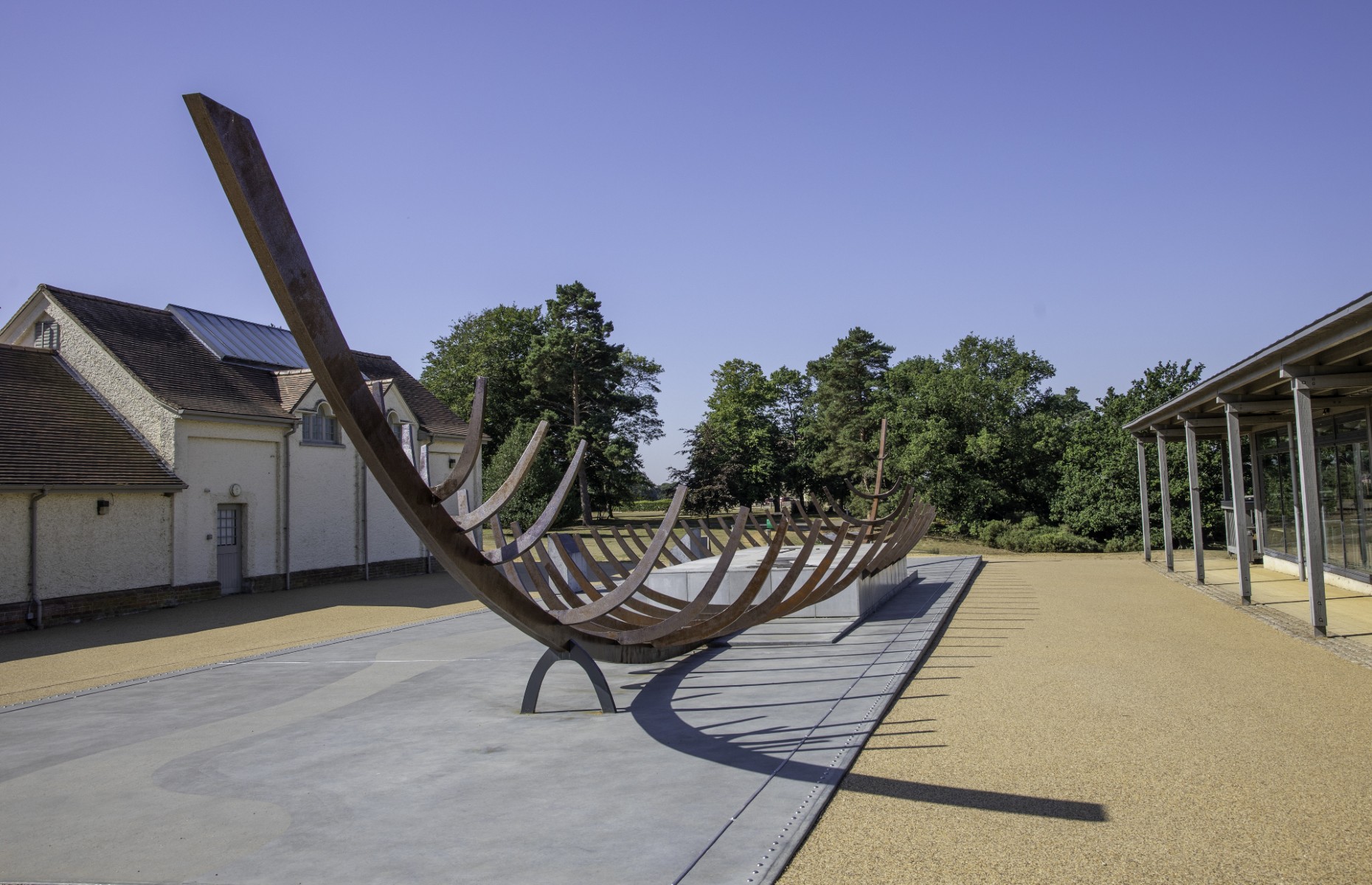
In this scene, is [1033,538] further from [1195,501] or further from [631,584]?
[631,584]

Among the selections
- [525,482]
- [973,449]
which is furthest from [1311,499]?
[525,482]

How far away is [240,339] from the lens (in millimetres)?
23484

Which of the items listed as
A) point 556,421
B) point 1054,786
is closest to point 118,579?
point 1054,786

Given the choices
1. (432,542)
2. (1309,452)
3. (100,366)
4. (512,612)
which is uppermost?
(100,366)

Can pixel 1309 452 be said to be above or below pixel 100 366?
below

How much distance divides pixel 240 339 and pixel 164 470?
697 centimetres

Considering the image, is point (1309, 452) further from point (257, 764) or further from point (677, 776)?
point (257, 764)

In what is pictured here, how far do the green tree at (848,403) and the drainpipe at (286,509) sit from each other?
27754 mm

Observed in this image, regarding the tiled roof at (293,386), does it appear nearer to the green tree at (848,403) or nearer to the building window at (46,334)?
the building window at (46,334)

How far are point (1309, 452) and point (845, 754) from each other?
23.6 ft

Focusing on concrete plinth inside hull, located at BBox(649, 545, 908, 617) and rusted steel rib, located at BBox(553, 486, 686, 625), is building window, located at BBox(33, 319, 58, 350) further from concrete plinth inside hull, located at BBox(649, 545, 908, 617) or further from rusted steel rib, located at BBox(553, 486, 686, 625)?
rusted steel rib, located at BBox(553, 486, 686, 625)

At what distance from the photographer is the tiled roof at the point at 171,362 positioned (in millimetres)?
18534

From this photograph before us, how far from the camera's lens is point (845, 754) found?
19.0 feet

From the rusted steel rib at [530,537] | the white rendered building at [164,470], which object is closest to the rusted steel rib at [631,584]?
the rusted steel rib at [530,537]
